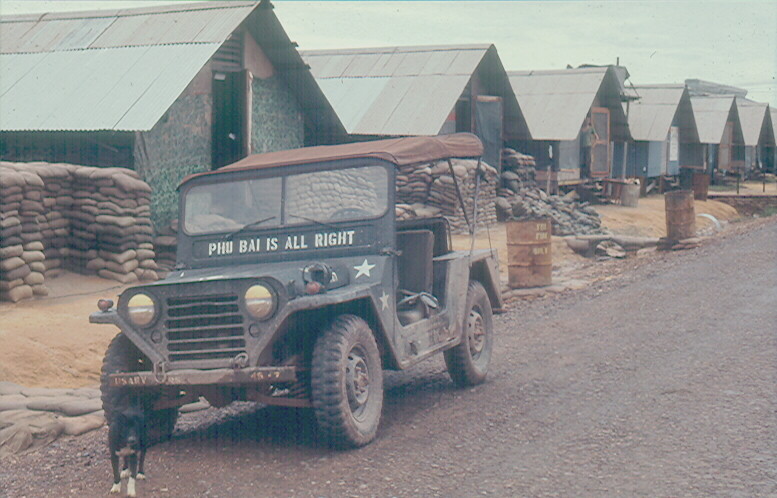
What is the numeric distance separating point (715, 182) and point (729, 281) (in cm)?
3572

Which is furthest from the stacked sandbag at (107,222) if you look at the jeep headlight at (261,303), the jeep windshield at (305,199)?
the jeep headlight at (261,303)

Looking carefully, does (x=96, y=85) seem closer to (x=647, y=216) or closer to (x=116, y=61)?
(x=116, y=61)

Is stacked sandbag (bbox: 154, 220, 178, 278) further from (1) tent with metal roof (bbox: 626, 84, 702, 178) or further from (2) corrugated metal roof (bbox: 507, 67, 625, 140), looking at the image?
(1) tent with metal roof (bbox: 626, 84, 702, 178)

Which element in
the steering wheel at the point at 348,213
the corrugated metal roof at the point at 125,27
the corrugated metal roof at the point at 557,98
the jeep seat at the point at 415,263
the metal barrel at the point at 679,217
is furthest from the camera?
the corrugated metal roof at the point at 557,98

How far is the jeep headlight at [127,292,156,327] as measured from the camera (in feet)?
19.9

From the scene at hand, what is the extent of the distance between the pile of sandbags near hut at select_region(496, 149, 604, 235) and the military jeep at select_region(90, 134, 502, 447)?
617 inches

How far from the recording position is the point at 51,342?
382 inches

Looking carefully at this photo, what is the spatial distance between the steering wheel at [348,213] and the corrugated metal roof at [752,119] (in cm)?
4723

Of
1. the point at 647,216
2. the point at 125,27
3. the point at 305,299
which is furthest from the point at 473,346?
the point at 647,216

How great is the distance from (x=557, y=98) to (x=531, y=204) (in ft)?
23.7

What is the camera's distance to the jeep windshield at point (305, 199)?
712cm

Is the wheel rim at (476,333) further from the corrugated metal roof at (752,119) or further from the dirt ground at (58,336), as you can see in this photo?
the corrugated metal roof at (752,119)

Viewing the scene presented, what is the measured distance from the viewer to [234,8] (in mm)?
17281

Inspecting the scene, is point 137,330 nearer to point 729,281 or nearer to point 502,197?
point 729,281
